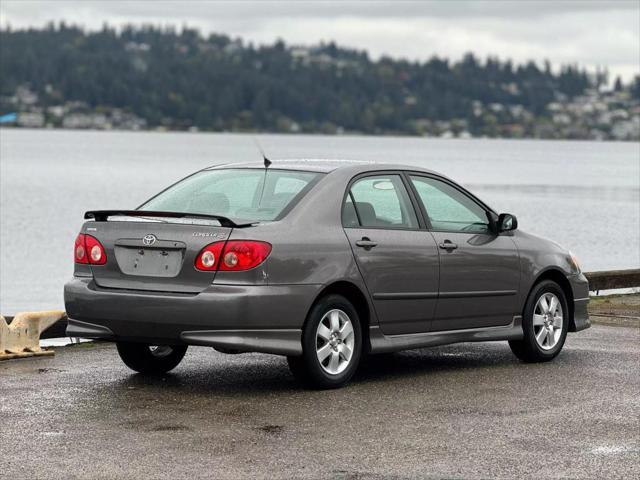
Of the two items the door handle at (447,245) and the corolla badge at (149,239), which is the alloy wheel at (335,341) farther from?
the corolla badge at (149,239)

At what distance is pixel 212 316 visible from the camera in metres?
8.77

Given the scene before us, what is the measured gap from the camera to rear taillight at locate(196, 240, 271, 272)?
28.9ft

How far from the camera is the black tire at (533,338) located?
10.9 meters

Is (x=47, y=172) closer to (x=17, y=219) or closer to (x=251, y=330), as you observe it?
(x=17, y=219)

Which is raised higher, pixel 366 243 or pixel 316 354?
pixel 366 243

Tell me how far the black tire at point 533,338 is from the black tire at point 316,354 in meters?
1.84

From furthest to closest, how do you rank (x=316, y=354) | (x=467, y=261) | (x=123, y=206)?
(x=123, y=206) < (x=467, y=261) < (x=316, y=354)

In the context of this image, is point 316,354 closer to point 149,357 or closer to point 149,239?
point 149,239

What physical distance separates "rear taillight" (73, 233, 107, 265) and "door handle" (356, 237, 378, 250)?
5.54 ft

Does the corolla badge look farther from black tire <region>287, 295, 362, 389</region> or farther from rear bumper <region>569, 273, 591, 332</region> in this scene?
rear bumper <region>569, 273, 591, 332</region>

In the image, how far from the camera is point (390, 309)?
9.77 meters

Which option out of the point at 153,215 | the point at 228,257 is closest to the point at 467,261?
the point at 228,257

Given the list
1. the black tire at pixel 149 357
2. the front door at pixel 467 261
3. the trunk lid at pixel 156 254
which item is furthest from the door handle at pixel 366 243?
the black tire at pixel 149 357

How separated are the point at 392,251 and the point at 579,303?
7.44 feet
